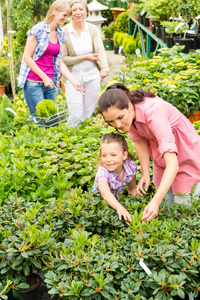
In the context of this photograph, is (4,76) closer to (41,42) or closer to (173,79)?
(41,42)

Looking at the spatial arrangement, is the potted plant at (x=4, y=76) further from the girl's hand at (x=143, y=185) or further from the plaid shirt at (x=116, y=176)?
the girl's hand at (x=143, y=185)

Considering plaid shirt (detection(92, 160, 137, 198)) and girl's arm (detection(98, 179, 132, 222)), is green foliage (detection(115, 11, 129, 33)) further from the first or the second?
girl's arm (detection(98, 179, 132, 222))

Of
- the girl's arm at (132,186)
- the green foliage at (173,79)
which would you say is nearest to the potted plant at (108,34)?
the green foliage at (173,79)

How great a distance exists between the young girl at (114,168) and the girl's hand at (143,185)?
135 mm

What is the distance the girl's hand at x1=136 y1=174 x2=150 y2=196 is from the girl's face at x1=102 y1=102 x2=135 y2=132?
0.45 metres

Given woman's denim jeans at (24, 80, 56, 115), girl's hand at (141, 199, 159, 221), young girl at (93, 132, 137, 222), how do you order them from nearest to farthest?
1. girl's hand at (141, 199, 159, 221)
2. young girl at (93, 132, 137, 222)
3. woman's denim jeans at (24, 80, 56, 115)

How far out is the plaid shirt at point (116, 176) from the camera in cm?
239

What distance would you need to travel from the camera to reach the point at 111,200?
2125 mm

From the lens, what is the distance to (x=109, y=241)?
6.27ft

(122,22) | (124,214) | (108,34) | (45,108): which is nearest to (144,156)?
(124,214)

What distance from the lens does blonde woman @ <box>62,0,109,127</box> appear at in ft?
13.7

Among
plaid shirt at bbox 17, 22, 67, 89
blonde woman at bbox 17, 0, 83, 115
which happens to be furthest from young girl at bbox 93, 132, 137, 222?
plaid shirt at bbox 17, 22, 67, 89

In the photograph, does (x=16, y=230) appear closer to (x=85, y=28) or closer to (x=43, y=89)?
(x=43, y=89)

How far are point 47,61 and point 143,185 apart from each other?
7.10ft
